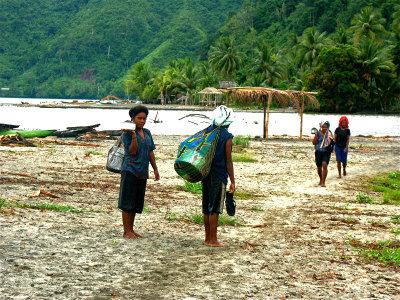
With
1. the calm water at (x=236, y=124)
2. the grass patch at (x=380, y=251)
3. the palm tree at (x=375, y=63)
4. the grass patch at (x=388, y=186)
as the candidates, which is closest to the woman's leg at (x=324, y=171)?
the grass patch at (x=388, y=186)

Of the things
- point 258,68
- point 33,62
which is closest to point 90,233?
point 258,68

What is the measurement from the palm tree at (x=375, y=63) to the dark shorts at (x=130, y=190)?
2311 inches

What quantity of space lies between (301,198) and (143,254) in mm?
5203

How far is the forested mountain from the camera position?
15912 centimetres

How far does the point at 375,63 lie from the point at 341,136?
5198 centimetres

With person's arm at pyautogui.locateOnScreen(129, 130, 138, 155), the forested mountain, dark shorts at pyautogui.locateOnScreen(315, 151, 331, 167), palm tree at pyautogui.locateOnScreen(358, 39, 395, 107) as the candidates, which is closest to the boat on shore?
dark shorts at pyautogui.locateOnScreen(315, 151, 331, 167)

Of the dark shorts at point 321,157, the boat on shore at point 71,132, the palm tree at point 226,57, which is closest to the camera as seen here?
the dark shorts at point 321,157

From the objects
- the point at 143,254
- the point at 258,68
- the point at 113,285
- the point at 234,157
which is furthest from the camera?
the point at 258,68

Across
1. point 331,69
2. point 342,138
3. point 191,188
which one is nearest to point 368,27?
point 331,69

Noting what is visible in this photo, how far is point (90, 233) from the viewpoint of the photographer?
5.59 metres

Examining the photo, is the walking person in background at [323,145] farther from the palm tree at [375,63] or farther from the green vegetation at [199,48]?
the palm tree at [375,63]

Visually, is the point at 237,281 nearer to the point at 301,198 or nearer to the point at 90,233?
the point at 90,233

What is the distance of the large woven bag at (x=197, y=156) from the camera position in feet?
15.9

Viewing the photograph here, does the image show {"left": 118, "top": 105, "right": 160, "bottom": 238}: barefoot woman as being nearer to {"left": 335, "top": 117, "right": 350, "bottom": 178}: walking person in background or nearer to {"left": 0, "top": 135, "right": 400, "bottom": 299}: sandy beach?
{"left": 0, "top": 135, "right": 400, "bottom": 299}: sandy beach
